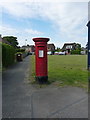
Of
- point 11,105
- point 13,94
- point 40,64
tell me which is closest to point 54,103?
point 11,105

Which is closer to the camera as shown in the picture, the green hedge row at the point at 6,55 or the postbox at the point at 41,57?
the postbox at the point at 41,57

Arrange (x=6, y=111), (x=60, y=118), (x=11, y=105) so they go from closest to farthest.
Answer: (x=60, y=118)
(x=6, y=111)
(x=11, y=105)

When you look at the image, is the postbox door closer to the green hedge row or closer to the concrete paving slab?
the concrete paving slab

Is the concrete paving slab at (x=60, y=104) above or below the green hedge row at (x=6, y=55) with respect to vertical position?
below

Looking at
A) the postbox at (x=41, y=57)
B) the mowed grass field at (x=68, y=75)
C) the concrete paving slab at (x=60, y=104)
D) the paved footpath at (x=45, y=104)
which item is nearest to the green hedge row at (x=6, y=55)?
the mowed grass field at (x=68, y=75)

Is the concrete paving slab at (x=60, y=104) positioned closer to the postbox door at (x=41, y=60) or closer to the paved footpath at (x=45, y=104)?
the paved footpath at (x=45, y=104)

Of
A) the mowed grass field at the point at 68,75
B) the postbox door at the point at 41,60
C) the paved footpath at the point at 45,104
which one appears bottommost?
the paved footpath at the point at 45,104

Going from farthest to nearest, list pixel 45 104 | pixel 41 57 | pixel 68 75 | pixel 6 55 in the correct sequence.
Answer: pixel 6 55, pixel 68 75, pixel 41 57, pixel 45 104

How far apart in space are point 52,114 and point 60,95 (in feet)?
4.50

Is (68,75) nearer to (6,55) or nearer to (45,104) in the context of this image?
(45,104)

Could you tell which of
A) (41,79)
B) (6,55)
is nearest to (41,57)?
(41,79)

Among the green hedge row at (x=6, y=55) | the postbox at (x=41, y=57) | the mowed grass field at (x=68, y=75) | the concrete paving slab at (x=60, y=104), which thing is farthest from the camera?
the green hedge row at (x=6, y=55)

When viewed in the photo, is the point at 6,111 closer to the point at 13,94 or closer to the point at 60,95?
the point at 13,94

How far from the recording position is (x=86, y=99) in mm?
4098
